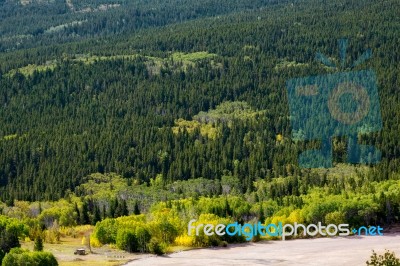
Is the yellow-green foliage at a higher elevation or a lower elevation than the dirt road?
lower

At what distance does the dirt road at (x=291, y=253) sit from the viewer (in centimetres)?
13762

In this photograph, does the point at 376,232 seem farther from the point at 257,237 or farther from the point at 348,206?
the point at 257,237

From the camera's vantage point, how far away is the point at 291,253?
144000 mm

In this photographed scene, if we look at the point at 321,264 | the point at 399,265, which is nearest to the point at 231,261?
the point at 321,264

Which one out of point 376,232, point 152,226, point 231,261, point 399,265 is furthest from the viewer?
point 376,232

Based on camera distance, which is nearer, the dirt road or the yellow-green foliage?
the dirt road

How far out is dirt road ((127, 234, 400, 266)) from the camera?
138 m

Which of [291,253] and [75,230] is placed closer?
[291,253]

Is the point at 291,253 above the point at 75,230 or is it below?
above

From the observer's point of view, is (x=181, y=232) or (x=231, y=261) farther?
(x=181, y=232)

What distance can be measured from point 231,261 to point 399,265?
1320 inches

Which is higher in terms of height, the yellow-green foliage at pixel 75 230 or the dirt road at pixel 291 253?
the dirt road at pixel 291 253

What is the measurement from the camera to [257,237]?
517 feet

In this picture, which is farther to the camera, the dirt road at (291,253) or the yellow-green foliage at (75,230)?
the yellow-green foliage at (75,230)
